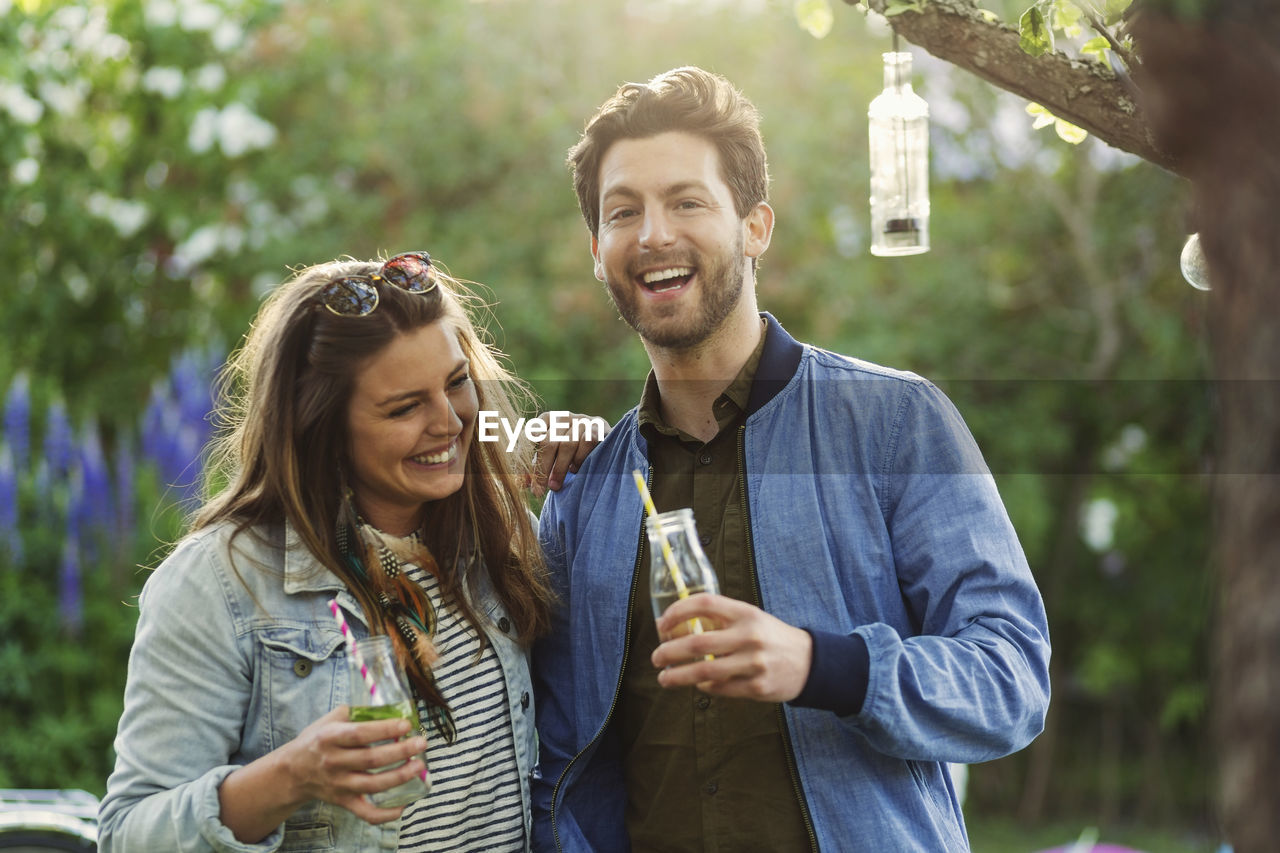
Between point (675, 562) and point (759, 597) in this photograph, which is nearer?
point (675, 562)

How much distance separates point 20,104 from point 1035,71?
6.71 metres

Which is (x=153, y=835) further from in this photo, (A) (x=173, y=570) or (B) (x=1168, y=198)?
(B) (x=1168, y=198)

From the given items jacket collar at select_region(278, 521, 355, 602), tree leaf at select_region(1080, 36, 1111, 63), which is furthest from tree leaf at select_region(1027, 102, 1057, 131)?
jacket collar at select_region(278, 521, 355, 602)

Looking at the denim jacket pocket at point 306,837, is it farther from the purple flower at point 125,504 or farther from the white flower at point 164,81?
the white flower at point 164,81

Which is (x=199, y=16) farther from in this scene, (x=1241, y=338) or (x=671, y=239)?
(x=1241, y=338)

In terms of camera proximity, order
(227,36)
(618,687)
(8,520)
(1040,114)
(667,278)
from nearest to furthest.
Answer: (618,687), (667,278), (1040,114), (8,520), (227,36)

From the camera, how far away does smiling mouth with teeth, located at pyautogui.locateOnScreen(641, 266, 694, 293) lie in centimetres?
244

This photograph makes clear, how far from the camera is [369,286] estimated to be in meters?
2.42

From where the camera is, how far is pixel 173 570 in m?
2.20

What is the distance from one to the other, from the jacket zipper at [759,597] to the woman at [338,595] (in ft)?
1.52

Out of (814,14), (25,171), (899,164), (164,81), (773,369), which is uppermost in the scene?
(164,81)

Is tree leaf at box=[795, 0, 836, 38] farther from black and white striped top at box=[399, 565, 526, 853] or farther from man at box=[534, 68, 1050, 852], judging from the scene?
black and white striped top at box=[399, 565, 526, 853]

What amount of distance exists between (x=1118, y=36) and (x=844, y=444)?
31.8 inches

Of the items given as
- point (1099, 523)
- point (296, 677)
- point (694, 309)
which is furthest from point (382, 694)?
point (1099, 523)
